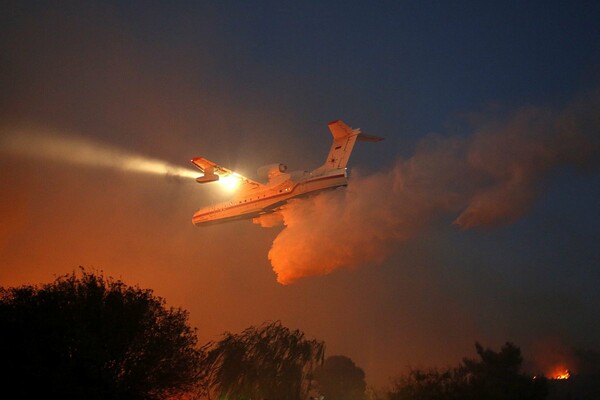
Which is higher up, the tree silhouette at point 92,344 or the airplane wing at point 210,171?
the airplane wing at point 210,171

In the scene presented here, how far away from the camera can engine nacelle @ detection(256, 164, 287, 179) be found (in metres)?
47.0

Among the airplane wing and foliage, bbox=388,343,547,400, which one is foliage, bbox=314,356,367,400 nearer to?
foliage, bbox=388,343,547,400

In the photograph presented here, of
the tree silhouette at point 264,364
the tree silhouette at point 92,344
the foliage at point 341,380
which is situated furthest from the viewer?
the foliage at point 341,380

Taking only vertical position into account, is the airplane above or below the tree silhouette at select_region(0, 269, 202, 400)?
above

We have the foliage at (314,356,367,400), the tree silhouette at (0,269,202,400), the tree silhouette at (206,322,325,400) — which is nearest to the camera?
the tree silhouette at (0,269,202,400)

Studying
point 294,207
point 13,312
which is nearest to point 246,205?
point 294,207

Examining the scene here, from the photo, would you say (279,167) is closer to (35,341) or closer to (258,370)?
(258,370)

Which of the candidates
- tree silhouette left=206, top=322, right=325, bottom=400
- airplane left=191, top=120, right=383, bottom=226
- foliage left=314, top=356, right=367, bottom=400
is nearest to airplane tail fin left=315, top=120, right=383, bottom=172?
airplane left=191, top=120, right=383, bottom=226

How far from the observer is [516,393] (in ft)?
168

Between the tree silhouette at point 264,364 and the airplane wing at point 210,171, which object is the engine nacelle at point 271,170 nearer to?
the airplane wing at point 210,171

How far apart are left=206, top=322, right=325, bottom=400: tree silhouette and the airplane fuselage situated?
32.9 ft

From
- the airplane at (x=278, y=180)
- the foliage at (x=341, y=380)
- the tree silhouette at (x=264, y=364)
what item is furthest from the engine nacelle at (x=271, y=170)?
the foliage at (x=341, y=380)

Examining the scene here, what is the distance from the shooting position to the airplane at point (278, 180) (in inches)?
1775

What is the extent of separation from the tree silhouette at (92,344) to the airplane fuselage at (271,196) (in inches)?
583
